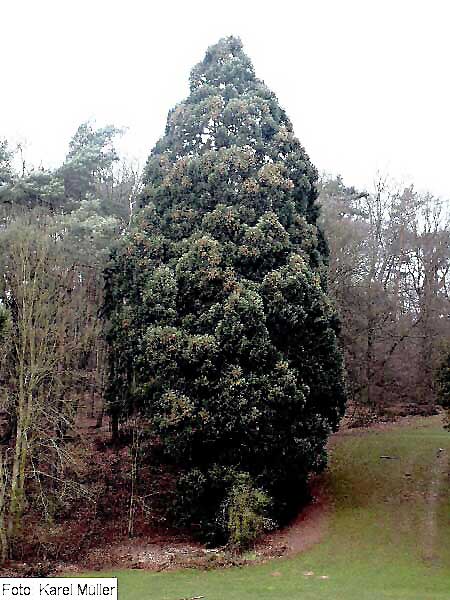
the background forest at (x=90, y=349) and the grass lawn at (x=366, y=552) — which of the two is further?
the background forest at (x=90, y=349)

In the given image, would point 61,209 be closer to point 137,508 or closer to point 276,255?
point 276,255

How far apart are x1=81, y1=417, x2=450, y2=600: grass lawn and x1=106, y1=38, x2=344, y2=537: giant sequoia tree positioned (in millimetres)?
1630

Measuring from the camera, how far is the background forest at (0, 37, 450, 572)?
49.7ft

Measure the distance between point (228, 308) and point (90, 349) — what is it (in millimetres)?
5453

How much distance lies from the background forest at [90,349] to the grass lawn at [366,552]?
1905mm

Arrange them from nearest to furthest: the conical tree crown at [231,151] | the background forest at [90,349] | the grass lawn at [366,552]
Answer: the grass lawn at [366,552], the background forest at [90,349], the conical tree crown at [231,151]

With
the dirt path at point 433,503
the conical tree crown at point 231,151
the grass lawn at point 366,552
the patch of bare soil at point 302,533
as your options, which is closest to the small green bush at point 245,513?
the patch of bare soil at point 302,533

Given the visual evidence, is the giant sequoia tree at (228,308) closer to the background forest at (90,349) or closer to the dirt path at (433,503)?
the background forest at (90,349)

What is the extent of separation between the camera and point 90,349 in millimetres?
18312

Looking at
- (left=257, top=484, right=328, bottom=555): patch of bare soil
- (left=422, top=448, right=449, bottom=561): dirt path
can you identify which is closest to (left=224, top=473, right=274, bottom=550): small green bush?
(left=257, top=484, right=328, bottom=555): patch of bare soil

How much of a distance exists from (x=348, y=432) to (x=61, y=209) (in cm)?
1341

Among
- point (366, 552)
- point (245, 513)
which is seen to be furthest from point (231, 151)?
point (366, 552)

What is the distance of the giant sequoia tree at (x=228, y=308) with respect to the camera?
14.6 meters

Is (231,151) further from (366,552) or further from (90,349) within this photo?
(366,552)
